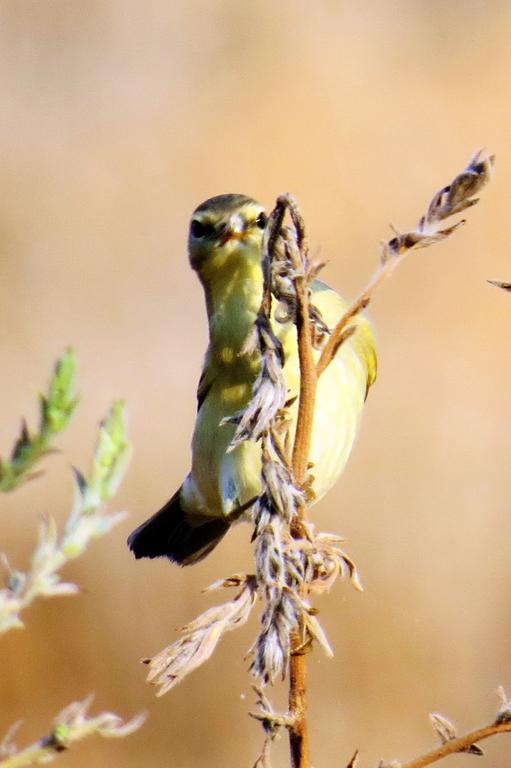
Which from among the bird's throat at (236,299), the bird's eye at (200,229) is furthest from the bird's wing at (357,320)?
the bird's eye at (200,229)

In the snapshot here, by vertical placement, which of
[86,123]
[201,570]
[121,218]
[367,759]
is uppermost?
[86,123]

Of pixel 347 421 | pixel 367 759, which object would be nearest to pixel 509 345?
pixel 367 759

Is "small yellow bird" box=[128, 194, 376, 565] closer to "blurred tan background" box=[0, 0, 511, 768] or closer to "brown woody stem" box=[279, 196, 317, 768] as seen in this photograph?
"brown woody stem" box=[279, 196, 317, 768]

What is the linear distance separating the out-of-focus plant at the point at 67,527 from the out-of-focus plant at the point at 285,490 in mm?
256

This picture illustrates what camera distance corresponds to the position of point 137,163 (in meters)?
5.17

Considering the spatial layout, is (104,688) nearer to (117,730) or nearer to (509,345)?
(509,345)

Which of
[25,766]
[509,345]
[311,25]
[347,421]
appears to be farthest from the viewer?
[311,25]

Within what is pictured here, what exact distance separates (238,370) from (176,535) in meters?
0.97

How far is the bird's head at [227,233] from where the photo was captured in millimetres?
2430

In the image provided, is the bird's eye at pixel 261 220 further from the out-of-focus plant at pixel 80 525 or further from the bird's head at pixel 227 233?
the out-of-focus plant at pixel 80 525

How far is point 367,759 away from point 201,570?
0.82m

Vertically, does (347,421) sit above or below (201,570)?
below

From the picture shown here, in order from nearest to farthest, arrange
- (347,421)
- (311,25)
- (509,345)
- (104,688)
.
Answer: (347,421)
(104,688)
(509,345)
(311,25)

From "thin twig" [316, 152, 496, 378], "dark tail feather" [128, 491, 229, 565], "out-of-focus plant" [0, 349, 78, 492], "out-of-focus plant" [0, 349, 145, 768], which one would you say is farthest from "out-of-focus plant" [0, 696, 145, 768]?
"dark tail feather" [128, 491, 229, 565]
